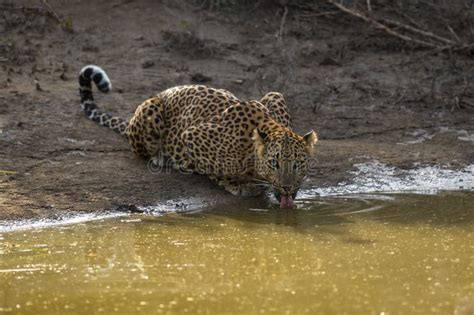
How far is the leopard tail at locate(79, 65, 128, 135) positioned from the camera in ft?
34.9

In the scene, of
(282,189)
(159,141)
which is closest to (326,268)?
(282,189)

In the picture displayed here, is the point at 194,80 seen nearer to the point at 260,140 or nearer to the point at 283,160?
the point at 260,140

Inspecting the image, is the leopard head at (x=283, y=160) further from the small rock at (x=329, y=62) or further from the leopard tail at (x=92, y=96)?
the small rock at (x=329, y=62)

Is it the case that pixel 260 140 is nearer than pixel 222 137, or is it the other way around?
pixel 260 140

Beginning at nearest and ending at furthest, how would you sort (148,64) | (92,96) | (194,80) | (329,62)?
(92,96)
(194,80)
(148,64)
(329,62)

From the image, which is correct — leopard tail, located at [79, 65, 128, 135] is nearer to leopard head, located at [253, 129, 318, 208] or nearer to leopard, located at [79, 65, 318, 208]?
leopard, located at [79, 65, 318, 208]

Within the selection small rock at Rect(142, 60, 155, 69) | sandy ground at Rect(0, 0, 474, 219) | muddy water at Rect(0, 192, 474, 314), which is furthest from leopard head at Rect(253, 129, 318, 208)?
small rock at Rect(142, 60, 155, 69)

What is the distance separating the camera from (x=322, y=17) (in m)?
14.0

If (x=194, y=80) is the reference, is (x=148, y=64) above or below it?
above

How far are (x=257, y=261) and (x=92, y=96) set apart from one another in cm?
421

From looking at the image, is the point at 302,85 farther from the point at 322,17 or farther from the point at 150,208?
the point at 150,208

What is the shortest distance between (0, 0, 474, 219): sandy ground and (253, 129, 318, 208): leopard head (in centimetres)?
60

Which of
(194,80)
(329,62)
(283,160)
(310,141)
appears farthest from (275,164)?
(329,62)

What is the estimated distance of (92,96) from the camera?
1093 cm
